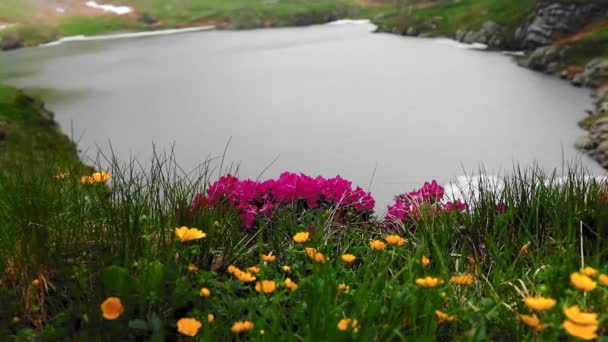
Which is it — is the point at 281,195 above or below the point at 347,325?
below

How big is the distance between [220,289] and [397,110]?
58.6 ft

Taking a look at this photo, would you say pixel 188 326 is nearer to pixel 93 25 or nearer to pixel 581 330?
pixel 581 330

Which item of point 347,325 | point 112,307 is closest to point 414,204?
point 347,325

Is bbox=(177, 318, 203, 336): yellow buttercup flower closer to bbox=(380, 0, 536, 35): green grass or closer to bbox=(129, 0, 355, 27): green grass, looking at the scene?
bbox=(380, 0, 536, 35): green grass

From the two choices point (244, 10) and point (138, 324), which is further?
point (244, 10)

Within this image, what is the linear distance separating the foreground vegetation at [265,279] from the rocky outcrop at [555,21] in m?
32.4

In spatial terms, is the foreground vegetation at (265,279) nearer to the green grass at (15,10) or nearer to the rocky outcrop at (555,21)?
the rocky outcrop at (555,21)

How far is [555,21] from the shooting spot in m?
32.9

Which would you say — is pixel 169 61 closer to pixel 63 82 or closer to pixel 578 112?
pixel 63 82

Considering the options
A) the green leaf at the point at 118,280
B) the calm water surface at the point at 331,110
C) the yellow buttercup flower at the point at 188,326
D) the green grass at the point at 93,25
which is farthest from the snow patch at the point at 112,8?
the yellow buttercup flower at the point at 188,326

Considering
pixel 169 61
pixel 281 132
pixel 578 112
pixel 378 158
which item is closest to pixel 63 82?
pixel 169 61

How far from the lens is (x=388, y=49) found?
38375 millimetres

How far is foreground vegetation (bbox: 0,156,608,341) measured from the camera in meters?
1.96

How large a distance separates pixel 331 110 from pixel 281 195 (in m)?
15.8
